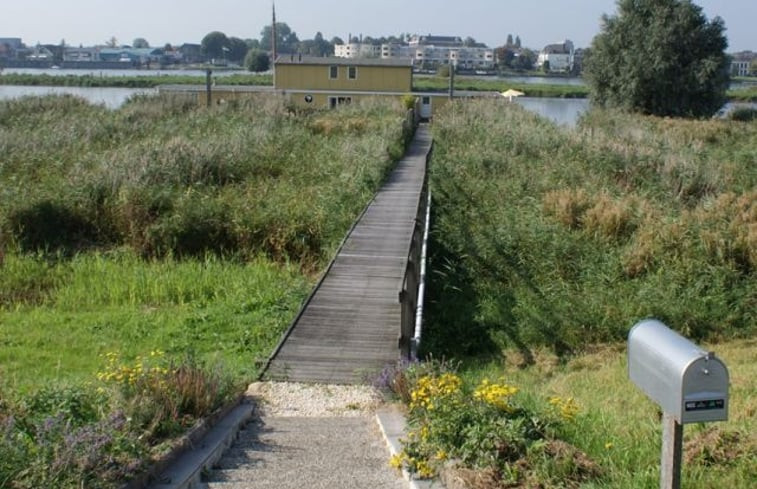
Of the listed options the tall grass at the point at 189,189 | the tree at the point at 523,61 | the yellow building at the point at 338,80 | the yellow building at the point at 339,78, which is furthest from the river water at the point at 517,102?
the tree at the point at 523,61

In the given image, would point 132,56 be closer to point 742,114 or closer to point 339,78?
point 339,78

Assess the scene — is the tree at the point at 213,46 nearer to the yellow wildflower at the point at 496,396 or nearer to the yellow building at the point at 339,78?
the yellow building at the point at 339,78

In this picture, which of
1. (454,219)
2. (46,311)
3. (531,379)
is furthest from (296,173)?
(531,379)

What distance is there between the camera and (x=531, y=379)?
9.83 m

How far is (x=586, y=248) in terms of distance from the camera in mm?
14898

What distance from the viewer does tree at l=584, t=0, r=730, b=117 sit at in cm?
5091

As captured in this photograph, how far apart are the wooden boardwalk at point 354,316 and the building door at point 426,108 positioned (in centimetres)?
3176

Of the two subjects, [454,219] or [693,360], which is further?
[454,219]

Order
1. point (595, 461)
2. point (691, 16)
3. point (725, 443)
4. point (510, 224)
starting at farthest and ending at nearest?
point (691, 16) → point (510, 224) → point (725, 443) → point (595, 461)

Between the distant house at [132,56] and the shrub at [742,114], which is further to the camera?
the distant house at [132,56]

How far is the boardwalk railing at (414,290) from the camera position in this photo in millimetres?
8344

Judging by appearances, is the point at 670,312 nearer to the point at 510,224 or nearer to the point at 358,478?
the point at 510,224

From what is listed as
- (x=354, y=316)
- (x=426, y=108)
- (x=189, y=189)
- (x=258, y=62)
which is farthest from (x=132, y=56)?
(x=354, y=316)

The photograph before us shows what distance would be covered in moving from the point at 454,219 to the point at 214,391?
11.2 meters
